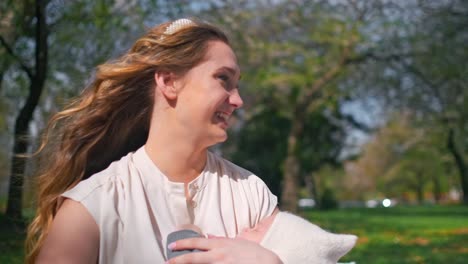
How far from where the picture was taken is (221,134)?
1.72 meters

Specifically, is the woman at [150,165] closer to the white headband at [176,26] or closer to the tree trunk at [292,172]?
the white headband at [176,26]

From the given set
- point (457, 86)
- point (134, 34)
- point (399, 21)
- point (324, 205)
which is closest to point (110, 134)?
point (134, 34)

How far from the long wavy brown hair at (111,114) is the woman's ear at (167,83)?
0.02 m

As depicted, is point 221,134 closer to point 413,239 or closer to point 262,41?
point 413,239

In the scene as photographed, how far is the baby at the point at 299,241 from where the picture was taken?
57.2 inches

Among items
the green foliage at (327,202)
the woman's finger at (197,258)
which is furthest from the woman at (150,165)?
the green foliage at (327,202)

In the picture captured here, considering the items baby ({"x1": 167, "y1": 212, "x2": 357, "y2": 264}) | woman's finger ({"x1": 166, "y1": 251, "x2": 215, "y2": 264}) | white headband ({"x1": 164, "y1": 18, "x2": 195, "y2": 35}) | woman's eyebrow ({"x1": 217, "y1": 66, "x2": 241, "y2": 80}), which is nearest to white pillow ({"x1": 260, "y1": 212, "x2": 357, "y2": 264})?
baby ({"x1": 167, "y1": 212, "x2": 357, "y2": 264})

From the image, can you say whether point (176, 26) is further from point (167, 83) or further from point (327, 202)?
point (327, 202)

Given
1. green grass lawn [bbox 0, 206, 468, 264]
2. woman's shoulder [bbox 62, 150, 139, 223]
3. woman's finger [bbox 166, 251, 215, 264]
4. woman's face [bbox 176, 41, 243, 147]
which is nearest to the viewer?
woman's finger [bbox 166, 251, 215, 264]

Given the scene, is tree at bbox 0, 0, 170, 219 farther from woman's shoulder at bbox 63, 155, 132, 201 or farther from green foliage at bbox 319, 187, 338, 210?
green foliage at bbox 319, 187, 338, 210

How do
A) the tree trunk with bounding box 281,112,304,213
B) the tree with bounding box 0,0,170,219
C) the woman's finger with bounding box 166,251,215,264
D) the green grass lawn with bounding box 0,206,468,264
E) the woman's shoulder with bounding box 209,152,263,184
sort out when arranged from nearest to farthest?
the woman's finger with bounding box 166,251,215,264 → the woman's shoulder with bounding box 209,152,263,184 → the green grass lawn with bounding box 0,206,468,264 → the tree with bounding box 0,0,170,219 → the tree trunk with bounding box 281,112,304,213

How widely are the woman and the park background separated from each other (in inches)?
13.9

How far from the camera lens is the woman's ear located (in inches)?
70.0

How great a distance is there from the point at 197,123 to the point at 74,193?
39cm
